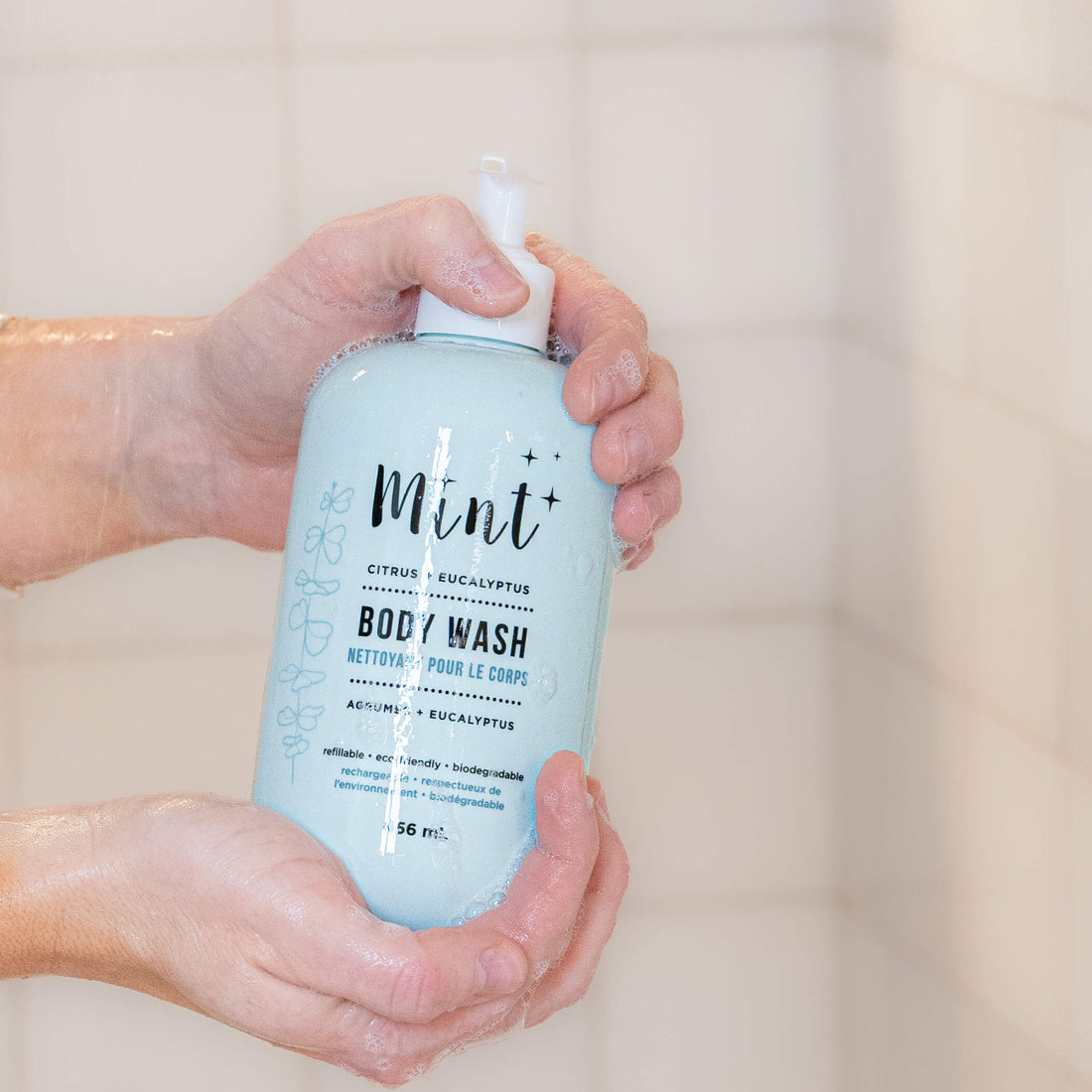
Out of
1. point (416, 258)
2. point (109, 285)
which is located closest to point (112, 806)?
point (416, 258)

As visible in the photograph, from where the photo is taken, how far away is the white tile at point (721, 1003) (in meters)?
0.92

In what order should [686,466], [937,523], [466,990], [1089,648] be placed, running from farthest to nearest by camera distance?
1. [686,466]
2. [937,523]
3. [1089,648]
4. [466,990]

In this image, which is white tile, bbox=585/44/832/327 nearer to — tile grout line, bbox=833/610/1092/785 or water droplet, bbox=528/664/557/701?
tile grout line, bbox=833/610/1092/785

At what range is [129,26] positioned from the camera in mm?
824

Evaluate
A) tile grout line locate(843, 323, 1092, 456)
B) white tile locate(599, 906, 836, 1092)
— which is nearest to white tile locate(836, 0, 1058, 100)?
tile grout line locate(843, 323, 1092, 456)

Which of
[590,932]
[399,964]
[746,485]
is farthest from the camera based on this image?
[746,485]

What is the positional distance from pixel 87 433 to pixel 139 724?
0.23 m

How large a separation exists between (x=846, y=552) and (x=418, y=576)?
50 cm

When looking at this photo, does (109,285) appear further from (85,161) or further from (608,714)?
(608,714)

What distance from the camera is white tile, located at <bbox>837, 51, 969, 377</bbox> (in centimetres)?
73

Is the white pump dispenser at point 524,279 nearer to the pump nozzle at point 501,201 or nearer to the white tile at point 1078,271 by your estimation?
the pump nozzle at point 501,201

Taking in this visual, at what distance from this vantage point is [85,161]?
32.6 inches

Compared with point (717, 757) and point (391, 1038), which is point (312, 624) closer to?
point (391, 1038)

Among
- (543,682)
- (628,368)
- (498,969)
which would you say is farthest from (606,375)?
(498,969)
